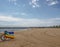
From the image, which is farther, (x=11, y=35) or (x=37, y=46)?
(x=11, y=35)

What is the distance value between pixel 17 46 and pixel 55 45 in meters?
3.20

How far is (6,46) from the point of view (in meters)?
11.3

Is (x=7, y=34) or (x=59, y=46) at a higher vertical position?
(x=7, y=34)

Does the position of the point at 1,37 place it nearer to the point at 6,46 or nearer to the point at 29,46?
the point at 6,46

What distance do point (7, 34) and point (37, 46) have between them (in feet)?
16.8

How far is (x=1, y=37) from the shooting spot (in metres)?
14.6

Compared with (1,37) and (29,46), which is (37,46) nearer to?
(29,46)

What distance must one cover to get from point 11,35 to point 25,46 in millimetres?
4727

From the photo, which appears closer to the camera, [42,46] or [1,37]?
[42,46]

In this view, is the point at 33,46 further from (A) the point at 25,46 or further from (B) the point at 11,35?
(B) the point at 11,35

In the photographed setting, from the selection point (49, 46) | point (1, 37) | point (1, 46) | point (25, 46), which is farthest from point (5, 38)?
point (49, 46)

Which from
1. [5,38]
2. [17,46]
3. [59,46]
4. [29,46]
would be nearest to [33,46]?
[29,46]

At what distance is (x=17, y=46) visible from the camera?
11125 mm

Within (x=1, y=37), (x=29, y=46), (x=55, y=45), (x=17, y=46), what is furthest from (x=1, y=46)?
(x=55, y=45)
